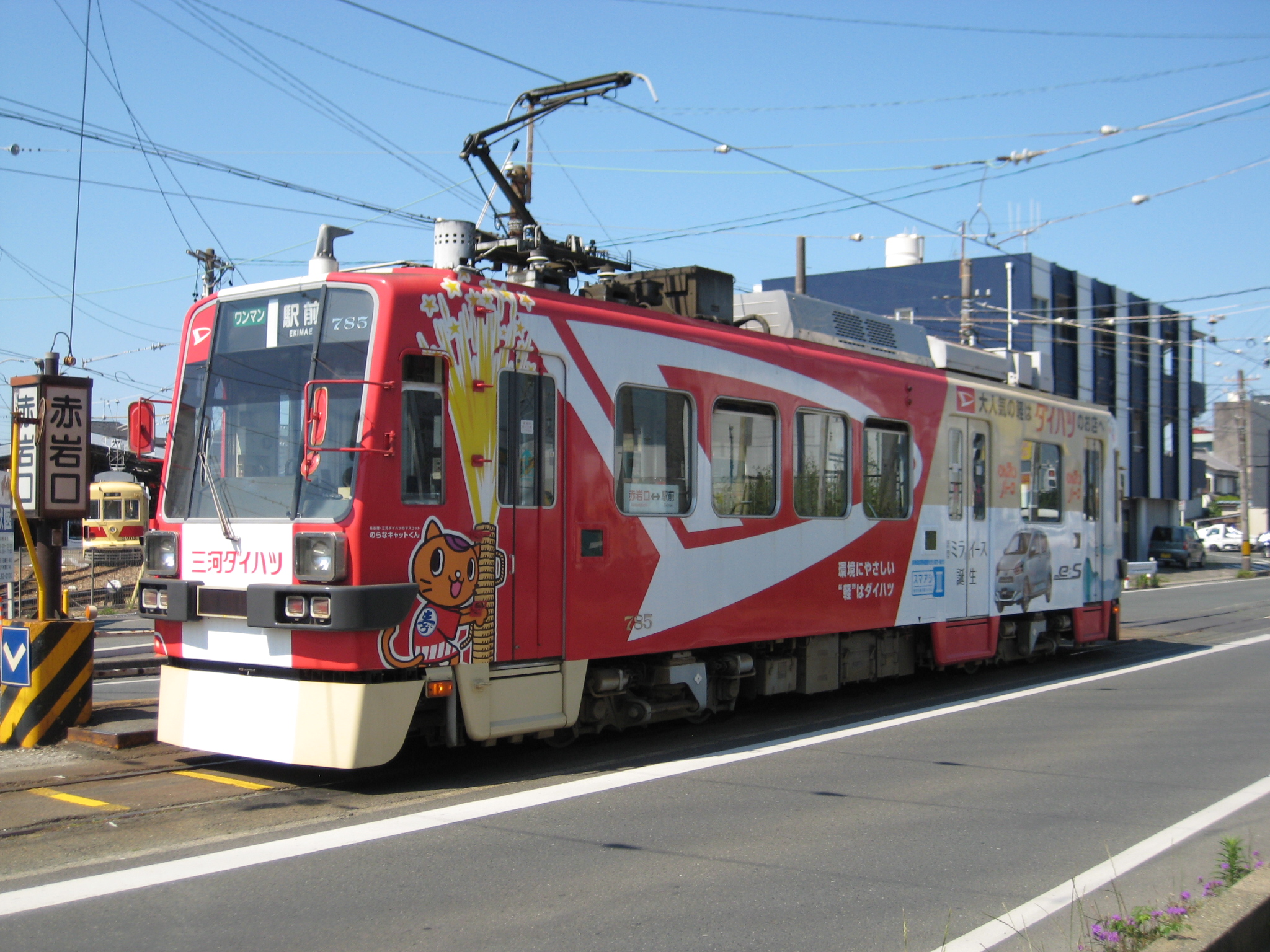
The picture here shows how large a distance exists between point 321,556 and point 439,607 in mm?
788

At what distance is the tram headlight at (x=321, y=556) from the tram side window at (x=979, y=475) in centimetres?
757

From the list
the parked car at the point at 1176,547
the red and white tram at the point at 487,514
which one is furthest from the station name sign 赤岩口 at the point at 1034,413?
the parked car at the point at 1176,547

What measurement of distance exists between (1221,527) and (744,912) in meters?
74.2

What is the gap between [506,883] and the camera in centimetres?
528

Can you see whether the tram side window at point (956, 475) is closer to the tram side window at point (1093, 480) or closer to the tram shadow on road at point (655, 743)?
the tram shadow on road at point (655, 743)

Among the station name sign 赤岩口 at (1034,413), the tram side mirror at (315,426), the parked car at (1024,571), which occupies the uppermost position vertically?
the station name sign 赤岩口 at (1034,413)

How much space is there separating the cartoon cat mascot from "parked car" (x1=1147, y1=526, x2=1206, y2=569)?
4617 centimetres

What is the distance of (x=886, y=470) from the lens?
1085 cm

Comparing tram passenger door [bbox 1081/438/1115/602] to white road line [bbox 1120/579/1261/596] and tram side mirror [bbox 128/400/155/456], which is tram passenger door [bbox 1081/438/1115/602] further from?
white road line [bbox 1120/579/1261/596]

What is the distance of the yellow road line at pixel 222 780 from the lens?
719 centimetres

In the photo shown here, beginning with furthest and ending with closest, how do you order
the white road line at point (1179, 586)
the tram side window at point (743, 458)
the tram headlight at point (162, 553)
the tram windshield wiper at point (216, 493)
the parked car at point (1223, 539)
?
the parked car at point (1223, 539) < the white road line at point (1179, 586) < the tram side window at point (743, 458) < the tram headlight at point (162, 553) < the tram windshield wiper at point (216, 493)

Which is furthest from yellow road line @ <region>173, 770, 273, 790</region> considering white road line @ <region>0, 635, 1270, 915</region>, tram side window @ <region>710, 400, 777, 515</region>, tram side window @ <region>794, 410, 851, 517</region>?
tram side window @ <region>794, 410, 851, 517</region>

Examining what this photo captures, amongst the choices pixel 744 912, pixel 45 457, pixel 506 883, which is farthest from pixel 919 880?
pixel 45 457

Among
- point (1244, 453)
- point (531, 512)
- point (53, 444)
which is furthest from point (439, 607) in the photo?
point (1244, 453)
